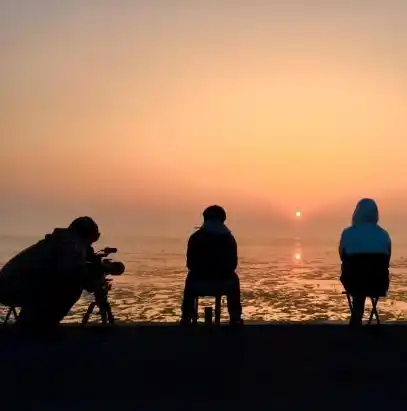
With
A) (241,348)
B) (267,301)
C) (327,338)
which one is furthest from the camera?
(267,301)

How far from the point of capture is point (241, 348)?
8.10 metres

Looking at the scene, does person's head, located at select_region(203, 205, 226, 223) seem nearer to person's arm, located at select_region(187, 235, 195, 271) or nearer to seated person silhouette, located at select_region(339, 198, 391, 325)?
person's arm, located at select_region(187, 235, 195, 271)

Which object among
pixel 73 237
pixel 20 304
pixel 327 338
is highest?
pixel 73 237

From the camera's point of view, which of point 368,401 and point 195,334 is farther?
point 195,334

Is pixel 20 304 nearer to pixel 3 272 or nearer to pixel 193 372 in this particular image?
pixel 3 272

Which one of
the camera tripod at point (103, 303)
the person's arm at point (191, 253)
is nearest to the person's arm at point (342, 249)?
the person's arm at point (191, 253)

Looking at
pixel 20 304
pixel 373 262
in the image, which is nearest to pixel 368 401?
pixel 373 262

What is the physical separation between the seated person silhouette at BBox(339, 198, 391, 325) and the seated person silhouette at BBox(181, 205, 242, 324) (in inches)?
66.9

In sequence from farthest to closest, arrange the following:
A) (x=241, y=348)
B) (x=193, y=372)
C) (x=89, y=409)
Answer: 1. (x=241, y=348)
2. (x=193, y=372)
3. (x=89, y=409)

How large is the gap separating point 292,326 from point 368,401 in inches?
142

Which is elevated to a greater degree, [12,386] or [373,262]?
[373,262]

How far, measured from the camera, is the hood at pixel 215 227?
10.6 meters

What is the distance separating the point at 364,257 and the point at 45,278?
181 inches

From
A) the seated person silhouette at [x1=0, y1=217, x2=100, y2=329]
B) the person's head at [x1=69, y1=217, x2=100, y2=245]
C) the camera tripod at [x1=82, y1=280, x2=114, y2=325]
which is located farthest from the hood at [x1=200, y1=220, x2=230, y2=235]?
the seated person silhouette at [x1=0, y1=217, x2=100, y2=329]
